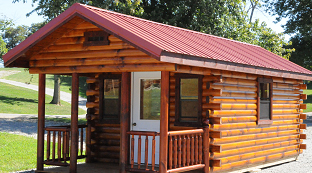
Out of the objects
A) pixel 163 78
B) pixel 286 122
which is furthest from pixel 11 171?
pixel 286 122

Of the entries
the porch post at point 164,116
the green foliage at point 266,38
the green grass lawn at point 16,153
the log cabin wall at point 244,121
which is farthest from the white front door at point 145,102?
the green foliage at point 266,38

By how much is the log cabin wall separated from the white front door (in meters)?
0.39

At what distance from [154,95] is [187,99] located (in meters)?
0.81

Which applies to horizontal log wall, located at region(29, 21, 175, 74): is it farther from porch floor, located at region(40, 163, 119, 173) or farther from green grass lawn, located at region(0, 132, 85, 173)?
green grass lawn, located at region(0, 132, 85, 173)

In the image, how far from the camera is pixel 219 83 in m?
9.25

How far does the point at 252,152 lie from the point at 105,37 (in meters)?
5.23

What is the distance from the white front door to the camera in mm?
9555

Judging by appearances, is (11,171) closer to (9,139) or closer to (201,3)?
(9,139)

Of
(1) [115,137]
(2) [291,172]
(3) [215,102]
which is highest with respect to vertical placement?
(3) [215,102]

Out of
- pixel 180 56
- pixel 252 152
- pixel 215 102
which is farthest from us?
pixel 252 152

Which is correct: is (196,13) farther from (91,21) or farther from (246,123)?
(91,21)

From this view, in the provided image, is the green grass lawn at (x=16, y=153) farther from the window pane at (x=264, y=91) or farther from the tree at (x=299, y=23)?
the tree at (x=299, y=23)

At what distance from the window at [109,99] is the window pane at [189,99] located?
1833 millimetres

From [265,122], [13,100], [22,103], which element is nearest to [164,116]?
[265,122]
